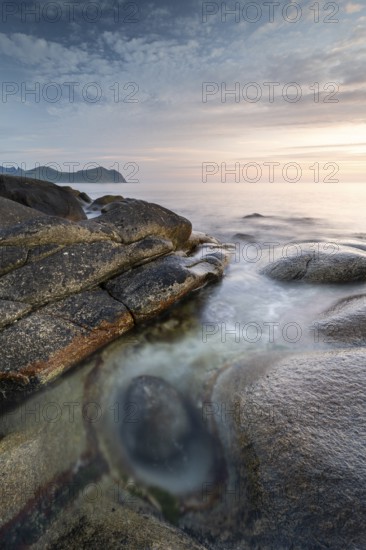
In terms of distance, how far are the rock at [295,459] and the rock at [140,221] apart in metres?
5.34

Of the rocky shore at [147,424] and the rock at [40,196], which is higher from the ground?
the rock at [40,196]

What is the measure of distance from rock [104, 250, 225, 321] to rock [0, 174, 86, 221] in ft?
35.6

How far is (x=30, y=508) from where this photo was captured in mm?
4121

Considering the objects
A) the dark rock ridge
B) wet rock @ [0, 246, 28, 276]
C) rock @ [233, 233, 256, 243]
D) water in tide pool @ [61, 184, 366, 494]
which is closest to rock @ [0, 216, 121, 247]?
the dark rock ridge

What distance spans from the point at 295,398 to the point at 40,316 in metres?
5.11

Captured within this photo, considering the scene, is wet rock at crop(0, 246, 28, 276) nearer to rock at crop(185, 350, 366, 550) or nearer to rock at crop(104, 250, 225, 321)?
rock at crop(104, 250, 225, 321)

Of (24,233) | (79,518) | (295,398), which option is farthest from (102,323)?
(295,398)

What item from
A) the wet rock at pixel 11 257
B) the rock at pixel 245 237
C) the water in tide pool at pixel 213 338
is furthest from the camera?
the rock at pixel 245 237

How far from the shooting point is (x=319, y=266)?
35.9 ft

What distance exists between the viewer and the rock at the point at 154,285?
758 cm

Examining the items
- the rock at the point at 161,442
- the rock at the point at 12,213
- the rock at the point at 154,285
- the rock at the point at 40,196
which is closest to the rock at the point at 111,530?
the rock at the point at 161,442

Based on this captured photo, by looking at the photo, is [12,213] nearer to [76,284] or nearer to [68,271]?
[68,271]

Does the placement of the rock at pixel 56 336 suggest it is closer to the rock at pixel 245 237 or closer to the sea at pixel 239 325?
the sea at pixel 239 325

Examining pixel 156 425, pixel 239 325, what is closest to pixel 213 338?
pixel 239 325
